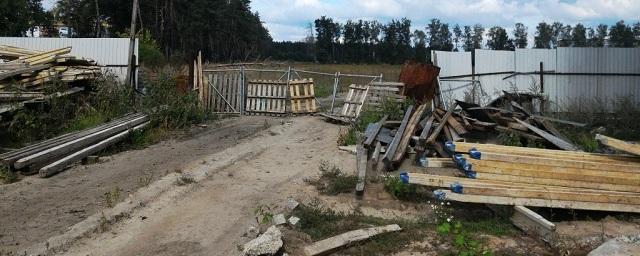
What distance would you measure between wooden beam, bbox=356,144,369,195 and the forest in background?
987 cm

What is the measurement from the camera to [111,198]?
8016mm

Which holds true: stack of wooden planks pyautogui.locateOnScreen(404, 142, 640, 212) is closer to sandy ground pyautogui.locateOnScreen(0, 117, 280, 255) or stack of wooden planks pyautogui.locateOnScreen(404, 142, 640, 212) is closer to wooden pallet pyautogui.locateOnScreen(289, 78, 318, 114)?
sandy ground pyautogui.locateOnScreen(0, 117, 280, 255)

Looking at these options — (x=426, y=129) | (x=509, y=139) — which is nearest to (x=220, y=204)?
(x=426, y=129)

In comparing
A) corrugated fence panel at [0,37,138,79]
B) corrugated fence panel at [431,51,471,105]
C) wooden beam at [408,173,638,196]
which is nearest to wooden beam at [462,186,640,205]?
wooden beam at [408,173,638,196]

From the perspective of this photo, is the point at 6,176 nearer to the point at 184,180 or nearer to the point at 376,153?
the point at 184,180

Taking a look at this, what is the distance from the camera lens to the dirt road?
20.8ft

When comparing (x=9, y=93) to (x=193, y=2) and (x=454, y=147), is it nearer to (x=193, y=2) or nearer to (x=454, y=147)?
(x=454, y=147)

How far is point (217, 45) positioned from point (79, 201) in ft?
196

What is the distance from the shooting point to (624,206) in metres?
7.41

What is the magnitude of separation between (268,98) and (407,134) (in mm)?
8370

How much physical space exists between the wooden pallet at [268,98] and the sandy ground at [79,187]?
4.84 m

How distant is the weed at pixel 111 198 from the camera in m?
7.76

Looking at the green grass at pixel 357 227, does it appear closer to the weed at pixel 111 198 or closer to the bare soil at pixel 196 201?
the bare soil at pixel 196 201

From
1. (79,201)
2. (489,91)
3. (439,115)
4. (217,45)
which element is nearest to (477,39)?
(217,45)
